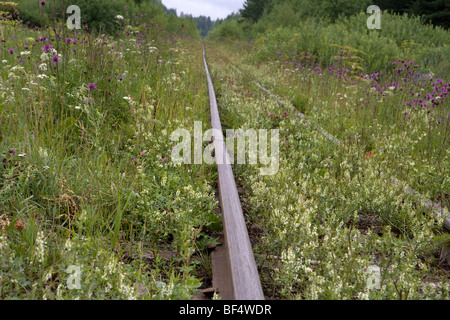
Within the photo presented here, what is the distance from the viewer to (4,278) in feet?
5.29

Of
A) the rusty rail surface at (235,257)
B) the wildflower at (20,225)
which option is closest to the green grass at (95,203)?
the wildflower at (20,225)

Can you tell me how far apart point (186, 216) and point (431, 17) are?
29452 millimetres

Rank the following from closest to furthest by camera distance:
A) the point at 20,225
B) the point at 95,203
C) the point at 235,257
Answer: the point at 235,257 < the point at 20,225 < the point at 95,203

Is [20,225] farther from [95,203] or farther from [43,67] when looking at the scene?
[43,67]

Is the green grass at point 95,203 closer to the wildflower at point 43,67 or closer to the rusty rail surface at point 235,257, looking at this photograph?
the wildflower at point 43,67

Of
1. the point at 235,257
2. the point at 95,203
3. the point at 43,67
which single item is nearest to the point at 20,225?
the point at 95,203

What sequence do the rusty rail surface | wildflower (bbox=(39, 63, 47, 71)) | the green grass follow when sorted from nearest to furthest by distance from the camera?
the rusty rail surface
the green grass
wildflower (bbox=(39, 63, 47, 71))

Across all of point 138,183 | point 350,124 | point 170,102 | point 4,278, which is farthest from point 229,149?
point 4,278

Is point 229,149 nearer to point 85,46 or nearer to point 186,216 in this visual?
point 186,216

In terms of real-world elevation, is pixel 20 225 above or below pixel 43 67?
below

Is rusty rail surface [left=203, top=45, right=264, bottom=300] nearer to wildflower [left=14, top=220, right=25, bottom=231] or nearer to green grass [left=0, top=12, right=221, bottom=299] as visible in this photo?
green grass [left=0, top=12, right=221, bottom=299]

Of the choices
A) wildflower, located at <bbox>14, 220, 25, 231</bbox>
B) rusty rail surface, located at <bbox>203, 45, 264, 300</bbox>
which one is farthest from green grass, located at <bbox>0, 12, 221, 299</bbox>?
rusty rail surface, located at <bbox>203, 45, 264, 300</bbox>

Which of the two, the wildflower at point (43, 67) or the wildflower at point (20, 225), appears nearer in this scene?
the wildflower at point (20, 225)

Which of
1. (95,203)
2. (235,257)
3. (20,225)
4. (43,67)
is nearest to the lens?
(235,257)
